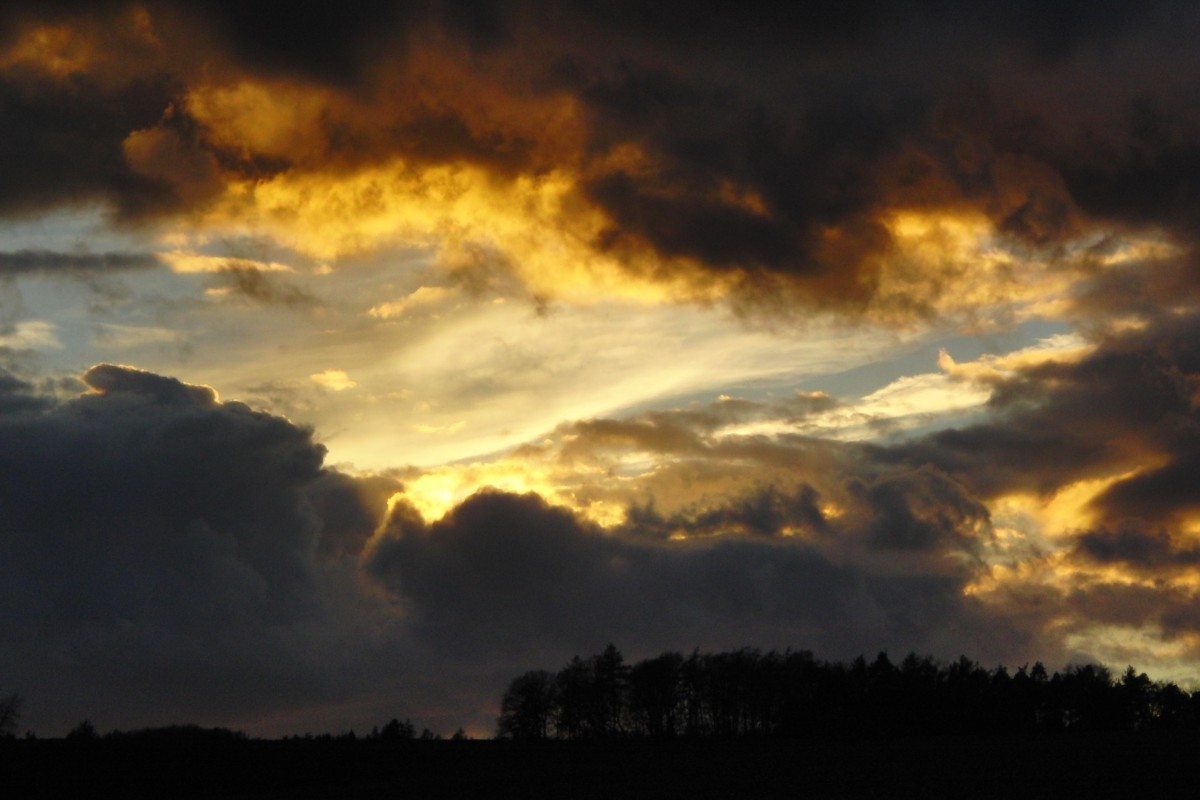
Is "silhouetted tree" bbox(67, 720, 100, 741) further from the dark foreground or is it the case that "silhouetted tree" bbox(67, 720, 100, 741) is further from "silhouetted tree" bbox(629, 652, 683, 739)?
"silhouetted tree" bbox(629, 652, 683, 739)

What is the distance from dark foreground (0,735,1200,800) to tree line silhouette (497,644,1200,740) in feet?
137

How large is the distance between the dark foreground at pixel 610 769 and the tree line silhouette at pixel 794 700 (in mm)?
41645

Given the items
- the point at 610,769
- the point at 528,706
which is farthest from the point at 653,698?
the point at 610,769

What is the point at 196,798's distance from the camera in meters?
102

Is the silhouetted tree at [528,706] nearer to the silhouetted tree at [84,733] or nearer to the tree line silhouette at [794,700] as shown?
the tree line silhouette at [794,700]

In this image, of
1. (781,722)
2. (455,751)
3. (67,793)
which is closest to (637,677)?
(781,722)

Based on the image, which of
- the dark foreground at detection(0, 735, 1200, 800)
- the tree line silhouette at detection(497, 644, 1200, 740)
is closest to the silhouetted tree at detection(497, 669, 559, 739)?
the tree line silhouette at detection(497, 644, 1200, 740)

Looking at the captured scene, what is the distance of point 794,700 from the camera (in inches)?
7333

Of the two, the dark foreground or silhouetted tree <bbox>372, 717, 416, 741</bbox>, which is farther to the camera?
silhouetted tree <bbox>372, 717, 416, 741</bbox>

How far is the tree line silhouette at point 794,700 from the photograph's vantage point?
577 feet

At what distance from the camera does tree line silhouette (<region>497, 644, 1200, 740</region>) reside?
6924 inches

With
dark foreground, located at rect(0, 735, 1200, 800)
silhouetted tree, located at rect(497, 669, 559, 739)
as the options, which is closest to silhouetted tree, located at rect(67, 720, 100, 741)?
dark foreground, located at rect(0, 735, 1200, 800)

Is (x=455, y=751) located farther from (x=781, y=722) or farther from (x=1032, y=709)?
(x=1032, y=709)

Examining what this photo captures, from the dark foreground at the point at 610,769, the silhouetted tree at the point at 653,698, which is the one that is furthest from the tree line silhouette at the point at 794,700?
the dark foreground at the point at 610,769
